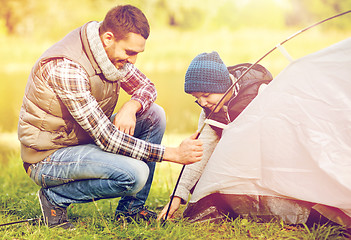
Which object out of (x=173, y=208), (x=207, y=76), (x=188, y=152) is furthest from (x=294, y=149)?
(x=173, y=208)

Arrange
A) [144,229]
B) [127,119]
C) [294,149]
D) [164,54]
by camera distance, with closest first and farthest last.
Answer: [294,149] → [144,229] → [127,119] → [164,54]

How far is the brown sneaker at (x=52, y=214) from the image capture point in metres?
2.29

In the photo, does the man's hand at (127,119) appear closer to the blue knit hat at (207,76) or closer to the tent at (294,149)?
the blue knit hat at (207,76)

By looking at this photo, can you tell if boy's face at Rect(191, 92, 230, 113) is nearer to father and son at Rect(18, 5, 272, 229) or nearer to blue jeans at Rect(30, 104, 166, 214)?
father and son at Rect(18, 5, 272, 229)

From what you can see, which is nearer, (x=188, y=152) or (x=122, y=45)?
(x=188, y=152)

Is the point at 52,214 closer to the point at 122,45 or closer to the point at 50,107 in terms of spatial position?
the point at 50,107

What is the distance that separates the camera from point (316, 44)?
17.3m

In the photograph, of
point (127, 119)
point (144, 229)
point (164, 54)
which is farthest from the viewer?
point (164, 54)

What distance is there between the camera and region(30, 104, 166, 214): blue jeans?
2182 mm

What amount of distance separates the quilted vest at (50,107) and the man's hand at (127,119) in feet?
0.56

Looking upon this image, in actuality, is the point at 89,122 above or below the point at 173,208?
above

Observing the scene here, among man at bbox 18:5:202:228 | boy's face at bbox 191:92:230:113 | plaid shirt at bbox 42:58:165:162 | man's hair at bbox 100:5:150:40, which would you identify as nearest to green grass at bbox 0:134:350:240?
man at bbox 18:5:202:228

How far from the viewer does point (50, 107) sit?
2203 mm

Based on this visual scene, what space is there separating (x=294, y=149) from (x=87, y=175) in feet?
3.45
